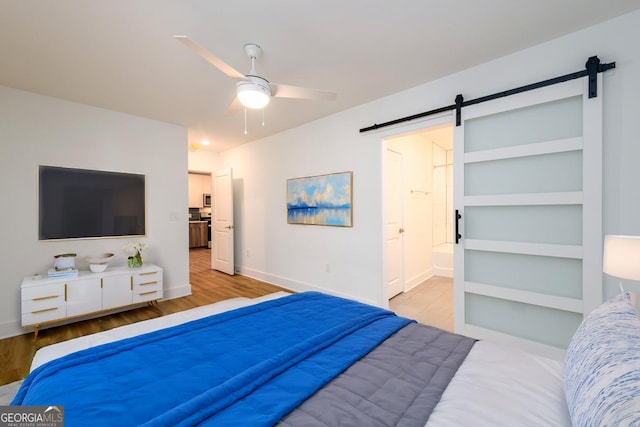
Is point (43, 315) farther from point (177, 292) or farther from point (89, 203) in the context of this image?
point (177, 292)

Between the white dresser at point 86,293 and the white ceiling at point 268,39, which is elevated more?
the white ceiling at point 268,39

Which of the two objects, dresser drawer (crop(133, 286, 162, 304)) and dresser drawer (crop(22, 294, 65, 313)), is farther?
dresser drawer (crop(133, 286, 162, 304))

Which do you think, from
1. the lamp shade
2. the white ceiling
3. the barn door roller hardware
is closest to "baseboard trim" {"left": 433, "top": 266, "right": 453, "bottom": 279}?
the barn door roller hardware

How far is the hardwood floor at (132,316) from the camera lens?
2.38m

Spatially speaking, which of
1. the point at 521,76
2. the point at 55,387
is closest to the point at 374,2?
the point at 521,76

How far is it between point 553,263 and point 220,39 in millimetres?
3239

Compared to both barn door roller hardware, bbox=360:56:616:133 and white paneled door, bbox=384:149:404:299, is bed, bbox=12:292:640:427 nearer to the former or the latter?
barn door roller hardware, bbox=360:56:616:133

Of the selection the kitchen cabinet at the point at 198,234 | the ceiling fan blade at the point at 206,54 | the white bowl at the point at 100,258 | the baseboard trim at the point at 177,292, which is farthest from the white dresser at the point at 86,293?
the kitchen cabinet at the point at 198,234

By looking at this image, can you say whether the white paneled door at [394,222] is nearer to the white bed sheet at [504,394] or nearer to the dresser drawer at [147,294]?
the white bed sheet at [504,394]

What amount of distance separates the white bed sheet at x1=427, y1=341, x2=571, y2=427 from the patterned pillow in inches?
3.7

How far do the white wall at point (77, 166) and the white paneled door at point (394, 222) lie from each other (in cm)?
312

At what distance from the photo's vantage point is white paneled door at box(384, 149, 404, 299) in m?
3.94

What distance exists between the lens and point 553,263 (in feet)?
7.32

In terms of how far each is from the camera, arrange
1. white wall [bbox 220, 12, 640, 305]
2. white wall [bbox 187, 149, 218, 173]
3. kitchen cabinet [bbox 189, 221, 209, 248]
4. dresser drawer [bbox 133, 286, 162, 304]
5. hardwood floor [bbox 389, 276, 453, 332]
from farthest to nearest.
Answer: kitchen cabinet [bbox 189, 221, 209, 248] → white wall [bbox 187, 149, 218, 173] → dresser drawer [bbox 133, 286, 162, 304] → hardwood floor [bbox 389, 276, 453, 332] → white wall [bbox 220, 12, 640, 305]
